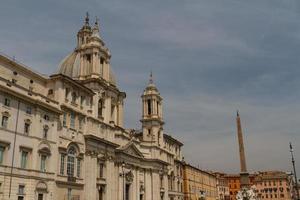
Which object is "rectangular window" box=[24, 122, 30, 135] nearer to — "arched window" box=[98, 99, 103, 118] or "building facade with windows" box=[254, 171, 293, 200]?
"arched window" box=[98, 99, 103, 118]

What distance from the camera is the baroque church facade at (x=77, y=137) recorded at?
3634cm

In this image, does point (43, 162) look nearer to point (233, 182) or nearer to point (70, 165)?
point (70, 165)

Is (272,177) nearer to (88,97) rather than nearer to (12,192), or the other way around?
(88,97)

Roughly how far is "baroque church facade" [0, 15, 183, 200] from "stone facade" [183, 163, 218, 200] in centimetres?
1544

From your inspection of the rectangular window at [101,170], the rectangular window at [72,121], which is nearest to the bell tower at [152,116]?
the rectangular window at [101,170]

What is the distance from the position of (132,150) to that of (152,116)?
13003mm


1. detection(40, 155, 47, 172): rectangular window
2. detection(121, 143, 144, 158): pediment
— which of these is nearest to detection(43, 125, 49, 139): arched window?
detection(40, 155, 47, 172): rectangular window

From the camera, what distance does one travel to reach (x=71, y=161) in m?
45.2

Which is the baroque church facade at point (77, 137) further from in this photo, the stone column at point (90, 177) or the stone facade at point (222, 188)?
the stone facade at point (222, 188)

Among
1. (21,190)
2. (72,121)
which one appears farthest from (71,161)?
(21,190)

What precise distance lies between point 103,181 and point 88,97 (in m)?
11.8

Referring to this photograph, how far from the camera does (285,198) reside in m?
126

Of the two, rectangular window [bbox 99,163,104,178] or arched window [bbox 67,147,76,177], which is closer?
arched window [bbox 67,147,76,177]

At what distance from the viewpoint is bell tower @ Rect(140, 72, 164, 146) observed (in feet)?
245
